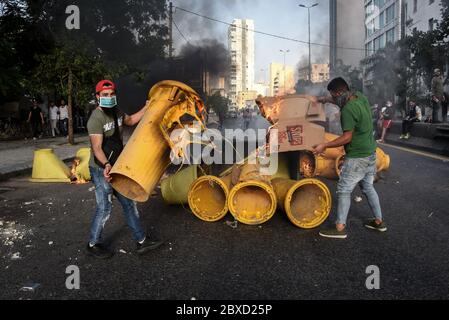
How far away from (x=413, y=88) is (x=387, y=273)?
26.9 metres

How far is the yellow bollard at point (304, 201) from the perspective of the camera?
189 inches

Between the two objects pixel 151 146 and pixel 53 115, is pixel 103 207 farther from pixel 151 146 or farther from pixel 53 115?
pixel 53 115

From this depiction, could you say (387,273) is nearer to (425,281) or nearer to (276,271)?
(425,281)

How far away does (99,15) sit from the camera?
65.0 feet

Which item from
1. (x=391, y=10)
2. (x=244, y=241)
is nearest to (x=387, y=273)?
(x=244, y=241)

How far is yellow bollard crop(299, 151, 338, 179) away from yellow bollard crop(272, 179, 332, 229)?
8.65ft

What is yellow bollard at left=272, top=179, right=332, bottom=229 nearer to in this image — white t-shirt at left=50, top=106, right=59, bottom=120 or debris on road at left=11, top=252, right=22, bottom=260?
debris on road at left=11, top=252, right=22, bottom=260

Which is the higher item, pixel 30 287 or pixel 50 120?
pixel 50 120

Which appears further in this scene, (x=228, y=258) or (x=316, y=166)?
(x=316, y=166)

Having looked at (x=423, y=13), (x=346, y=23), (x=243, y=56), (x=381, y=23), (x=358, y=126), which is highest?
(x=346, y=23)

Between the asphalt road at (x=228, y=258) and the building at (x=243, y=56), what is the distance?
85894mm

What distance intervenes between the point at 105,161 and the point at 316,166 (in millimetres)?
4701

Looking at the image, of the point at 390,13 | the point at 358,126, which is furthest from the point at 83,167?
the point at 390,13

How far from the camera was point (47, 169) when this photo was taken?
8.84 metres
